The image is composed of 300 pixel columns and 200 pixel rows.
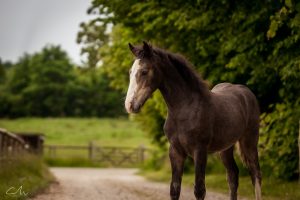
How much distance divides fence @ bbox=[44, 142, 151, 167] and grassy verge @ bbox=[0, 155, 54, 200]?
2611 centimetres

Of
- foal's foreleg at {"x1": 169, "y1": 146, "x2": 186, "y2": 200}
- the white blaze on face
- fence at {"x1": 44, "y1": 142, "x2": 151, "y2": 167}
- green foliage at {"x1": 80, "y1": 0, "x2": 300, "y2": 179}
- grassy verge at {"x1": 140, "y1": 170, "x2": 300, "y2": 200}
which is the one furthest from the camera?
fence at {"x1": 44, "y1": 142, "x2": 151, "y2": 167}

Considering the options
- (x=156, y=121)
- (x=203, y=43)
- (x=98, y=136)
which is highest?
(x=203, y=43)

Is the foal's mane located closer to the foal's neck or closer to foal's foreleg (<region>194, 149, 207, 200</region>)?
the foal's neck

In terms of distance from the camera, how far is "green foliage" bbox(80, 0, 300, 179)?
13336 millimetres

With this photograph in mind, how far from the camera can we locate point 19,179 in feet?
45.9

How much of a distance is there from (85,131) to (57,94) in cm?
2317

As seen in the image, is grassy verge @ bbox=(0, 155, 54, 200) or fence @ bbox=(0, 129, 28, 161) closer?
grassy verge @ bbox=(0, 155, 54, 200)

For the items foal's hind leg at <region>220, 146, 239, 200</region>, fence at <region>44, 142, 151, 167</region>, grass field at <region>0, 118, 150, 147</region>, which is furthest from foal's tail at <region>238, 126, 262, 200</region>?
grass field at <region>0, 118, 150, 147</region>

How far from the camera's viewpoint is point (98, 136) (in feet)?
176

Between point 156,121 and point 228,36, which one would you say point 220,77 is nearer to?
point 228,36

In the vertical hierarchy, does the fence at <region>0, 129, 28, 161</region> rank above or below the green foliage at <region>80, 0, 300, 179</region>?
below

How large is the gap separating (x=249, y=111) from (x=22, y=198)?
14.8ft

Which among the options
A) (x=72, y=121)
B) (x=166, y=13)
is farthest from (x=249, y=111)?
(x=72, y=121)

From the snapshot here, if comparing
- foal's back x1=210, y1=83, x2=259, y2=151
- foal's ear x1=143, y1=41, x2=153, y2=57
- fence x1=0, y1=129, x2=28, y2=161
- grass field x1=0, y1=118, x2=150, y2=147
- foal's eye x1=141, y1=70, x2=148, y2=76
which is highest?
foal's ear x1=143, y1=41, x2=153, y2=57
